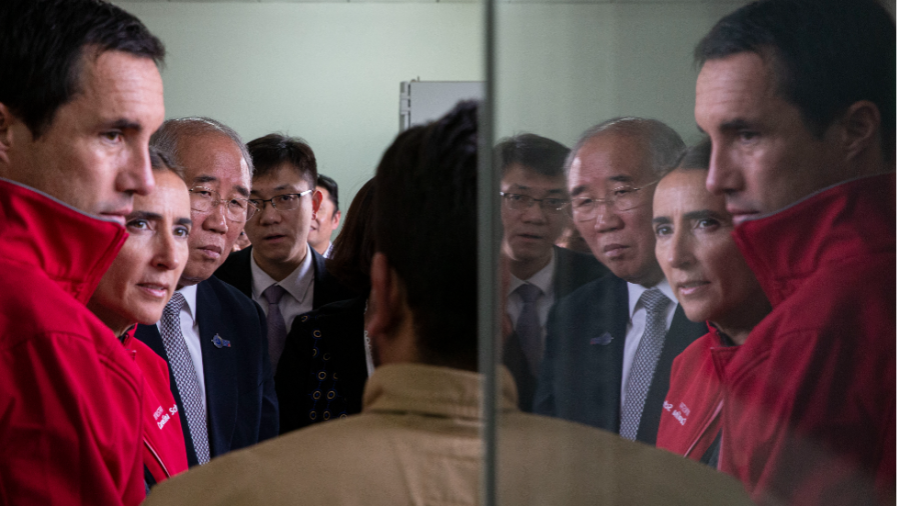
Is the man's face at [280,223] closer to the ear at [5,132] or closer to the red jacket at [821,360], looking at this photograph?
the ear at [5,132]

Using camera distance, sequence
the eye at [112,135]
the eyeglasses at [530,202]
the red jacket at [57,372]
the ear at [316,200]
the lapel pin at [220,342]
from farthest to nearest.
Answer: the ear at [316,200]
the lapel pin at [220,342]
the eye at [112,135]
the red jacket at [57,372]
the eyeglasses at [530,202]

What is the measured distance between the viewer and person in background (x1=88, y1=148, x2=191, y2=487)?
1.03 metres

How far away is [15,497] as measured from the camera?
851 mm

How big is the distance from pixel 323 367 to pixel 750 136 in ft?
2.89

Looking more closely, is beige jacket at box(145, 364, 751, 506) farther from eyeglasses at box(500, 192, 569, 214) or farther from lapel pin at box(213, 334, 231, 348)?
lapel pin at box(213, 334, 231, 348)

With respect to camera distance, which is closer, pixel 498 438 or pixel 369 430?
pixel 498 438

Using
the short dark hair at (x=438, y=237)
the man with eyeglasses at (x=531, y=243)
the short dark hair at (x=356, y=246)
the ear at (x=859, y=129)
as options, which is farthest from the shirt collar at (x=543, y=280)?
the short dark hair at (x=356, y=246)

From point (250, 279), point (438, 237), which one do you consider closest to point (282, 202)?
point (250, 279)

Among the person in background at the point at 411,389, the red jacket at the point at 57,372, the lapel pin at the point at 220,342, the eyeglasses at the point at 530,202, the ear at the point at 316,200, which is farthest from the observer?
the ear at the point at 316,200

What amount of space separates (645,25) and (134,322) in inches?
35.1

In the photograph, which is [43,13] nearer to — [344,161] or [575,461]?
[344,161]

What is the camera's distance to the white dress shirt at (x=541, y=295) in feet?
1.35

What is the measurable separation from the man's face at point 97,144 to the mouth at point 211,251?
168 mm

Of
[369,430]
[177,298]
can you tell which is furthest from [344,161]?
[369,430]
